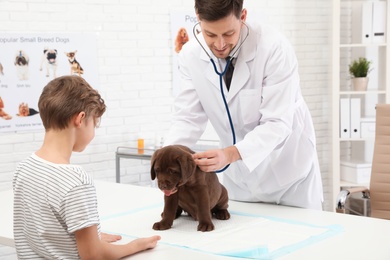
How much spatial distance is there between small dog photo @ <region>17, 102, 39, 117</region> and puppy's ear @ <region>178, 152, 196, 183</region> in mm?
2062

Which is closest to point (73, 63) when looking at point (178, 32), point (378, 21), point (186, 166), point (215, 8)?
point (178, 32)

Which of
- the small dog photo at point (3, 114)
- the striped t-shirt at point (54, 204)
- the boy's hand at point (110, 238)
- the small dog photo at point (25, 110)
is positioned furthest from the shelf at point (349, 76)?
the striped t-shirt at point (54, 204)

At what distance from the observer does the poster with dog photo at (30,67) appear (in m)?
3.46

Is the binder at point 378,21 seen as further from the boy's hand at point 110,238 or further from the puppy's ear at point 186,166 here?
the boy's hand at point 110,238

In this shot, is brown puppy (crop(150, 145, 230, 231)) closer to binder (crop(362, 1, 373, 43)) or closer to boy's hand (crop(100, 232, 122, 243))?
boy's hand (crop(100, 232, 122, 243))

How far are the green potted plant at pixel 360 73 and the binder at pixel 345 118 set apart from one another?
0.18 metres

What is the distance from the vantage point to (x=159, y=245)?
1.66m

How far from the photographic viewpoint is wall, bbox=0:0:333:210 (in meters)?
3.53

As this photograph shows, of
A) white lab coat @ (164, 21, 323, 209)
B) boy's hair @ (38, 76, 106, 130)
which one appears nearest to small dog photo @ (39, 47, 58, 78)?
white lab coat @ (164, 21, 323, 209)

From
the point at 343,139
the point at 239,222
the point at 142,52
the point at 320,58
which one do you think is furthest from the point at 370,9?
the point at 239,222

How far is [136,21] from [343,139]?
193 cm

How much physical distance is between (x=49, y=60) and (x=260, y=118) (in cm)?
194

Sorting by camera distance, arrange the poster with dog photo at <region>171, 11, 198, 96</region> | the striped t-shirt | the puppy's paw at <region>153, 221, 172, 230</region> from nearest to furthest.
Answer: the striped t-shirt → the puppy's paw at <region>153, 221, 172, 230</region> → the poster with dog photo at <region>171, 11, 198, 96</region>

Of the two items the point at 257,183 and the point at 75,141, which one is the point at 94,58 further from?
the point at 75,141
